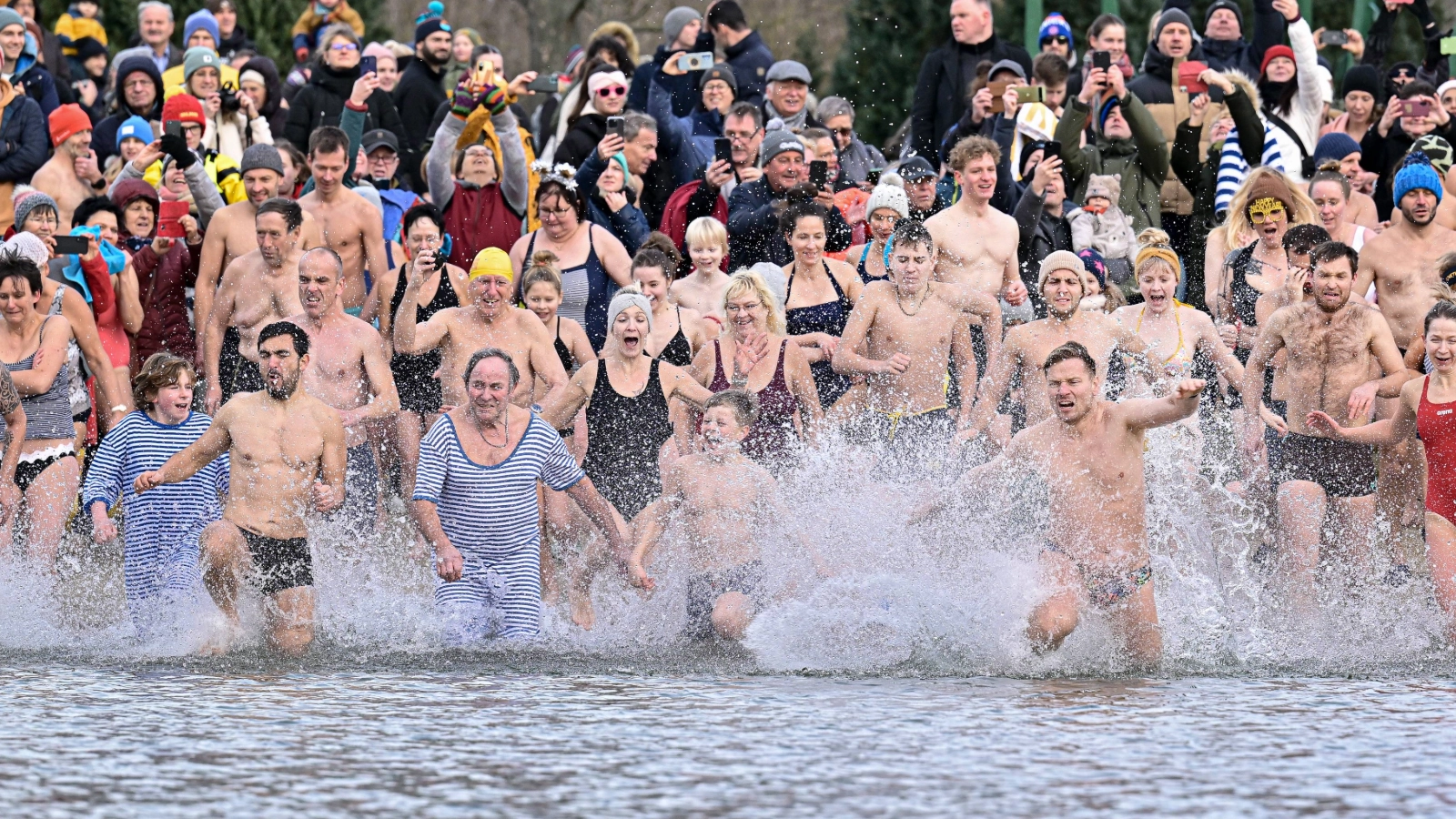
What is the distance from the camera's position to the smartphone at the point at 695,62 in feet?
44.3

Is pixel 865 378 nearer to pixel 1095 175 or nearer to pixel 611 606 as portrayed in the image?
pixel 611 606

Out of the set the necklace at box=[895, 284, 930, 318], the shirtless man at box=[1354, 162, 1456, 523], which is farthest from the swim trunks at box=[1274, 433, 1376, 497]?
the necklace at box=[895, 284, 930, 318]

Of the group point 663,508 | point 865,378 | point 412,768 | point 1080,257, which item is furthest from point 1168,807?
point 1080,257

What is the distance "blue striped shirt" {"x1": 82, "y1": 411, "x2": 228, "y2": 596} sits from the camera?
9.83m

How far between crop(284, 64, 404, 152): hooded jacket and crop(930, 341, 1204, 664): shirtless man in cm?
648

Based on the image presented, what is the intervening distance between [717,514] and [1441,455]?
320 cm

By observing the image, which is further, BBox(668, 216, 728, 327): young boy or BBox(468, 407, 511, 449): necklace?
BBox(668, 216, 728, 327): young boy

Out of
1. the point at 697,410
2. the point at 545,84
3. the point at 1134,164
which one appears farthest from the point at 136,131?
the point at 1134,164

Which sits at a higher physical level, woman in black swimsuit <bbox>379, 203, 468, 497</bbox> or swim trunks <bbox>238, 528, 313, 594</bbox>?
woman in black swimsuit <bbox>379, 203, 468, 497</bbox>

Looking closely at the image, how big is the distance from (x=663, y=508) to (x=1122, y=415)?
214 centimetres

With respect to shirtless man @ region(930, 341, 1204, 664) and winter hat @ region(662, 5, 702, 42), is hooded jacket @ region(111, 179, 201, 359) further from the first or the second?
shirtless man @ region(930, 341, 1204, 664)

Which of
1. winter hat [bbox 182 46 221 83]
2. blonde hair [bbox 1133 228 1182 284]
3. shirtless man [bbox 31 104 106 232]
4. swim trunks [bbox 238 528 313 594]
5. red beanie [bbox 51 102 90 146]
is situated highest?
winter hat [bbox 182 46 221 83]

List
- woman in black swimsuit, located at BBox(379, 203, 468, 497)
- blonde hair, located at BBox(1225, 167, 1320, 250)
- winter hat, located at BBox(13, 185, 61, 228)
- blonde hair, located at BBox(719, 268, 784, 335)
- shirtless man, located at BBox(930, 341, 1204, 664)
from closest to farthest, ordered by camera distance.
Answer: shirtless man, located at BBox(930, 341, 1204, 664) < blonde hair, located at BBox(719, 268, 784, 335) < woman in black swimsuit, located at BBox(379, 203, 468, 497) < blonde hair, located at BBox(1225, 167, 1320, 250) < winter hat, located at BBox(13, 185, 61, 228)

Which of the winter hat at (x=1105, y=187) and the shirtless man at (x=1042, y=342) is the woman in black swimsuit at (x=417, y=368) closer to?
the shirtless man at (x=1042, y=342)
